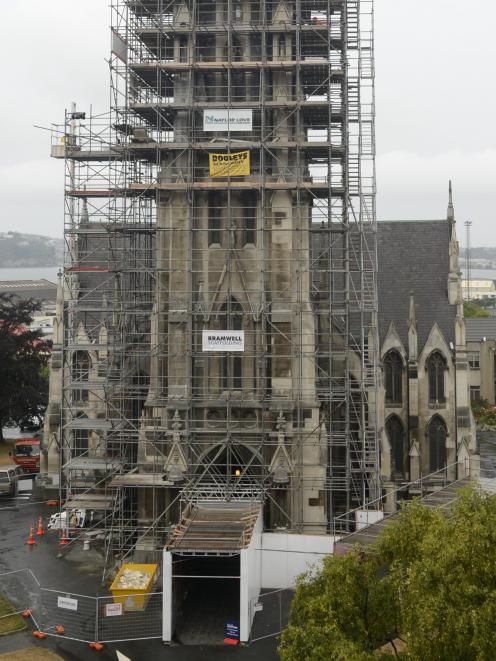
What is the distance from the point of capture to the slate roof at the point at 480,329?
88.7 meters

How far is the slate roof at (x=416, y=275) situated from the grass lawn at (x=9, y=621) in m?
22.7

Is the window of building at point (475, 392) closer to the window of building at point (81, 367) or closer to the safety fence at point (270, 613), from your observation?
the window of building at point (81, 367)

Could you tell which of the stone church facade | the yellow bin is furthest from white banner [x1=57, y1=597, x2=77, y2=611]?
the stone church facade

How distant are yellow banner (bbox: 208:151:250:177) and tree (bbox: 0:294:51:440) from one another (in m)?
29.6

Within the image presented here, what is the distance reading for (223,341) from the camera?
108 ft

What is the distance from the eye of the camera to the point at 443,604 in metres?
14.7

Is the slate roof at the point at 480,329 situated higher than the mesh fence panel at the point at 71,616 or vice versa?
the slate roof at the point at 480,329

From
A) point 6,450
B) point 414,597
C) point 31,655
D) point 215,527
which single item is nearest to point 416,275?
point 215,527

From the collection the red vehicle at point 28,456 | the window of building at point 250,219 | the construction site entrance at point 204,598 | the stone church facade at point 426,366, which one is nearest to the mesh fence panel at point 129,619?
the construction site entrance at point 204,598

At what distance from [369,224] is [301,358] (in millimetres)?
13975

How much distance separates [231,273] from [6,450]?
106 ft

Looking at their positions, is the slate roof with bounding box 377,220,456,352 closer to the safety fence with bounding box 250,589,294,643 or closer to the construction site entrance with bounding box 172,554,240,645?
the construction site entrance with bounding box 172,554,240,645

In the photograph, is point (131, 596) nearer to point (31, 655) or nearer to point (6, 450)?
point (31, 655)

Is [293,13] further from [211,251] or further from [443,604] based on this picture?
[443,604]
